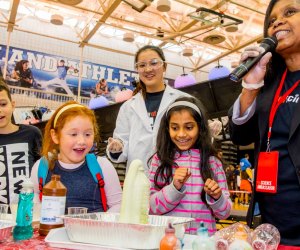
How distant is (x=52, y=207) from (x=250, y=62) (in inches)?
35.0

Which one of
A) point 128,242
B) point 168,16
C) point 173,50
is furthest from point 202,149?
point 173,50

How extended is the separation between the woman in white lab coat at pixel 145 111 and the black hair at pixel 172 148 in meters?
0.34

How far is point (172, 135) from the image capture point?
6.44 ft

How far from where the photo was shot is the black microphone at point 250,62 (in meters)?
1.23

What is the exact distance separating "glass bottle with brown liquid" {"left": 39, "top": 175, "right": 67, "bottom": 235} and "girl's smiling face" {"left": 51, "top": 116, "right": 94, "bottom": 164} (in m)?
0.44

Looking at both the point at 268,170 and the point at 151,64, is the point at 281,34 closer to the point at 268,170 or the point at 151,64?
the point at 268,170

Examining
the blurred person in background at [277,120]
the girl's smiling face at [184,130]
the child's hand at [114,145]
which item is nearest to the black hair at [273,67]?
the blurred person in background at [277,120]

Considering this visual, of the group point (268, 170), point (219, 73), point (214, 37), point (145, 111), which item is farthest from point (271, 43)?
point (214, 37)

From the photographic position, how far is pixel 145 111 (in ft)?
8.30

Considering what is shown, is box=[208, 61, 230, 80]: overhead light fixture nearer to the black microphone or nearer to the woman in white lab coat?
the woman in white lab coat

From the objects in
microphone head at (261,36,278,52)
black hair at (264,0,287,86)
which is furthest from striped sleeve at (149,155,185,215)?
microphone head at (261,36,278,52)

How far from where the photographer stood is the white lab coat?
7.96 feet

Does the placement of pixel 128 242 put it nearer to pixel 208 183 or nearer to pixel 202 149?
pixel 208 183

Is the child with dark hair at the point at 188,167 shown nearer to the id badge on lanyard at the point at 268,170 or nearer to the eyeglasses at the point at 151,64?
the id badge on lanyard at the point at 268,170
